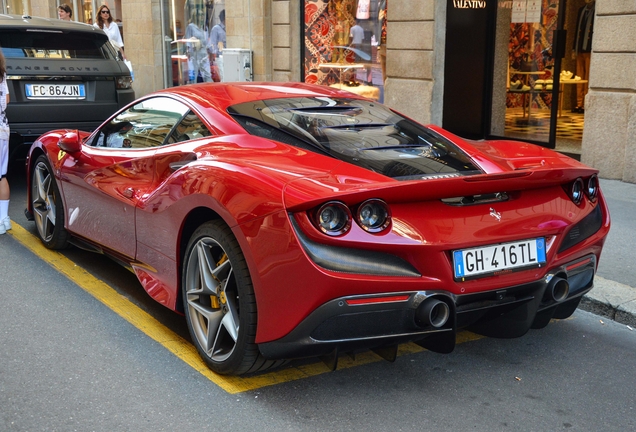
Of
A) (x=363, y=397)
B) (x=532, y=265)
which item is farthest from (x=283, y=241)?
(x=532, y=265)

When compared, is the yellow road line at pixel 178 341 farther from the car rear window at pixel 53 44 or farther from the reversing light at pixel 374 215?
the car rear window at pixel 53 44

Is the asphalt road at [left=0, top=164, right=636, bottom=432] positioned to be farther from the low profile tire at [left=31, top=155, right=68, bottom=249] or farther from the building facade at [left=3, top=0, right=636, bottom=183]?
the building facade at [left=3, top=0, right=636, bottom=183]

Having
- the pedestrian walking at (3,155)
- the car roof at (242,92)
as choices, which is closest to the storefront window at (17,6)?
the pedestrian walking at (3,155)

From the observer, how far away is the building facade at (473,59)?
8766mm

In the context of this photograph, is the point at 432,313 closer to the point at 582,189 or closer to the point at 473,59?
the point at 582,189

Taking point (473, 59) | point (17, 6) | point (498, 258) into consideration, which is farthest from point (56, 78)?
point (17, 6)

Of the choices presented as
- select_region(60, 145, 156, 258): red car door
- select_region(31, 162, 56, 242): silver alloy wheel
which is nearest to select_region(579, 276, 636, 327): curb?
select_region(60, 145, 156, 258): red car door

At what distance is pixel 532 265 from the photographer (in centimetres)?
363

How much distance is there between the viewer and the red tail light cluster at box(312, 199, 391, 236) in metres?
3.24

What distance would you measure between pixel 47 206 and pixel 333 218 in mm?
3546

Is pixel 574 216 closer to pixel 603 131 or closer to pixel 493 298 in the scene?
pixel 493 298

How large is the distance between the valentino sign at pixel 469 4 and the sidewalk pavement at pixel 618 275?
4.71 meters

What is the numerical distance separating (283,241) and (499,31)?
32.2 ft

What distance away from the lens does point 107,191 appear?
4.94 meters
